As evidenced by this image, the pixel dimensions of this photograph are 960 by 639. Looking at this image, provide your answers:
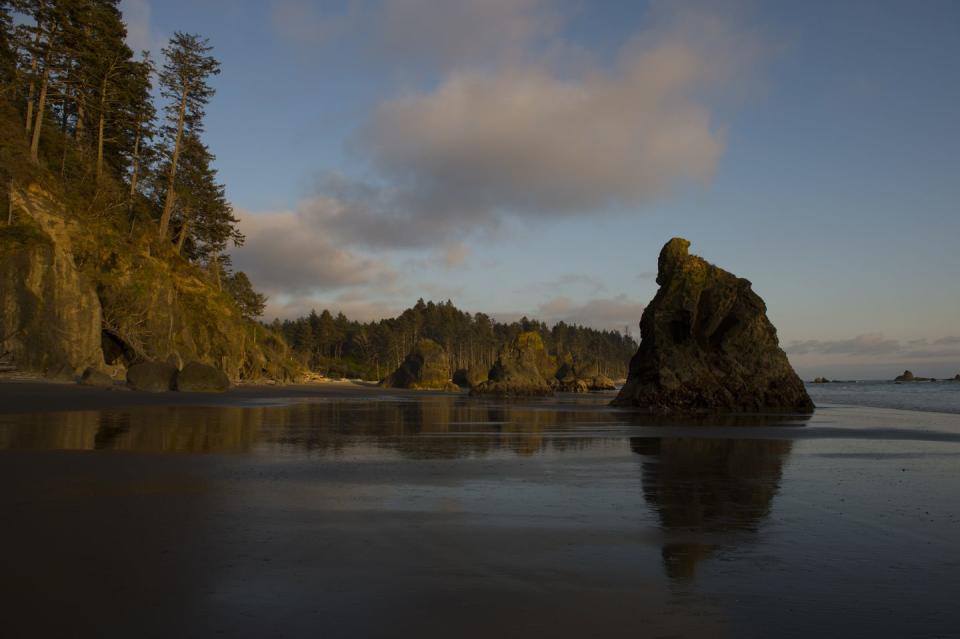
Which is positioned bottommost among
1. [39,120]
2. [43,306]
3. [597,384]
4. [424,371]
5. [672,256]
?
[597,384]

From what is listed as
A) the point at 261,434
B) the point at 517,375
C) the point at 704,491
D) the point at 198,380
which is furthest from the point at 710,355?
the point at 517,375

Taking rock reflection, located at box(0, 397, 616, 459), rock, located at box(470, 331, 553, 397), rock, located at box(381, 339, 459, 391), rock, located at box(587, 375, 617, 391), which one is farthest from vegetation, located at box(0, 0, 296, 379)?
rock, located at box(587, 375, 617, 391)

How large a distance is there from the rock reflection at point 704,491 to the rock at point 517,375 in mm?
59596

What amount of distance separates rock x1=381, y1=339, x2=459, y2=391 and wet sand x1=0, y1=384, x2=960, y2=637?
288ft

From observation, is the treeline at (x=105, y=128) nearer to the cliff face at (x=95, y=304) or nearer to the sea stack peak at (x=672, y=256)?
the cliff face at (x=95, y=304)

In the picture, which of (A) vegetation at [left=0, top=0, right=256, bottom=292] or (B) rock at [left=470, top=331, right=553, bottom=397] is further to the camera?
(B) rock at [left=470, top=331, right=553, bottom=397]

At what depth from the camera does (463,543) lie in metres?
6.38

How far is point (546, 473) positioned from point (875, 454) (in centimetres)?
936

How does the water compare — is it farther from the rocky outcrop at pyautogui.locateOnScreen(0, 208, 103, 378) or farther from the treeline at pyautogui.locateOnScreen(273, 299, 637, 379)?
the treeline at pyautogui.locateOnScreen(273, 299, 637, 379)

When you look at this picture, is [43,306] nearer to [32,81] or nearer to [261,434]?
[32,81]

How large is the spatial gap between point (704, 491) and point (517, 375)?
71346 millimetres

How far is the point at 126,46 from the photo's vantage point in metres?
48.7

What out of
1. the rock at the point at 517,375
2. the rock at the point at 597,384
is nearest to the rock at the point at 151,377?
the rock at the point at 517,375

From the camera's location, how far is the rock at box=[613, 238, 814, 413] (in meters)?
38.5
